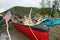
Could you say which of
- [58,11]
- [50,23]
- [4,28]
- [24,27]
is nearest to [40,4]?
[58,11]

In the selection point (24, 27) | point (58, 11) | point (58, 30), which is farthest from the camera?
point (58, 11)

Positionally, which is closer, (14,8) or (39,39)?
(39,39)

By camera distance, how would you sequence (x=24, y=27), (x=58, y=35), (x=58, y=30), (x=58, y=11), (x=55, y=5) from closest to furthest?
(x=24, y=27) < (x=58, y=35) < (x=58, y=30) < (x=55, y=5) < (x=58, y=11)

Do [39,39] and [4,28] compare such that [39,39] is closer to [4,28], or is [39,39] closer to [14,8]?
[4,28]

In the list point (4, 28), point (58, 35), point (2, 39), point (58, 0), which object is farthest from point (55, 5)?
point (2, 39)

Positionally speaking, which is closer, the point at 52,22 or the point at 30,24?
the point at 30,24

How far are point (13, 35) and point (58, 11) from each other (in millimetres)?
A: 2215

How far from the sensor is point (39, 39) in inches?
157

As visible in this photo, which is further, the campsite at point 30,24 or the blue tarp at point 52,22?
the blue tarp at point 52,22

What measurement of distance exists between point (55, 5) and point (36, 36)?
200 cm

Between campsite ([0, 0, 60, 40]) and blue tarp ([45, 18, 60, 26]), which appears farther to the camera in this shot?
blue tarp ([45, 18, 60, 26])

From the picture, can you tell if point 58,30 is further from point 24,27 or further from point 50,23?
point 24,27

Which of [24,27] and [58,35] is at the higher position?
[24,27]

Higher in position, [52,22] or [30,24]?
[30,24]
